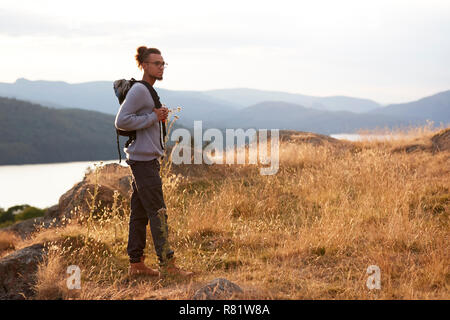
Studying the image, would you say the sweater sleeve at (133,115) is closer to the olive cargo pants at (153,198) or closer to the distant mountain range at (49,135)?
the olive cargo pants at (153,198)

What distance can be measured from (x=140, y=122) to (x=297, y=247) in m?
2.23

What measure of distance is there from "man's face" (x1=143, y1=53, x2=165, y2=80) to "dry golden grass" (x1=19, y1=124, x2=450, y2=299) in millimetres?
1940

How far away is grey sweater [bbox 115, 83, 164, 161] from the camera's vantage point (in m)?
3.83

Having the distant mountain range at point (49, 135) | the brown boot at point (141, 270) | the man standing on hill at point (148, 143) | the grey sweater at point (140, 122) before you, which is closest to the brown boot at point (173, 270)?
the man standing on hill at point (148, 143)

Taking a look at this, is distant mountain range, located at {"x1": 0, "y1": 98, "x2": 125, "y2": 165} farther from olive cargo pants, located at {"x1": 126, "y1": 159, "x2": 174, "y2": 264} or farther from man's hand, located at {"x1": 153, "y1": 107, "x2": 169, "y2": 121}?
man's hand, located at {"x1": 153, "y1": 107, "x2": 169, "y2": 121}

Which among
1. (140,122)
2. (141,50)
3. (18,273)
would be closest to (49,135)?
(18,273)

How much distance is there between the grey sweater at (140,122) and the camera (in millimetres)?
3826

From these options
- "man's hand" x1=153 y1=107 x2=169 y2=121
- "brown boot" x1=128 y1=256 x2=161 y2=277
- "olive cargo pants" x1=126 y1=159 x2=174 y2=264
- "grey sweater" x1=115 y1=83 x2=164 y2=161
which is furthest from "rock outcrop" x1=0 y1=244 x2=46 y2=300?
"man's hand" x1=153 y1=107 x2=169 y2=121

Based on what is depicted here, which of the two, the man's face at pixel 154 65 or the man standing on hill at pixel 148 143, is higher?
the man's face at pixel 154 65

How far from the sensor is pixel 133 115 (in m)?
3.84

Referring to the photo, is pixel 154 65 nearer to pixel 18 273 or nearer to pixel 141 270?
pixel 141 270
